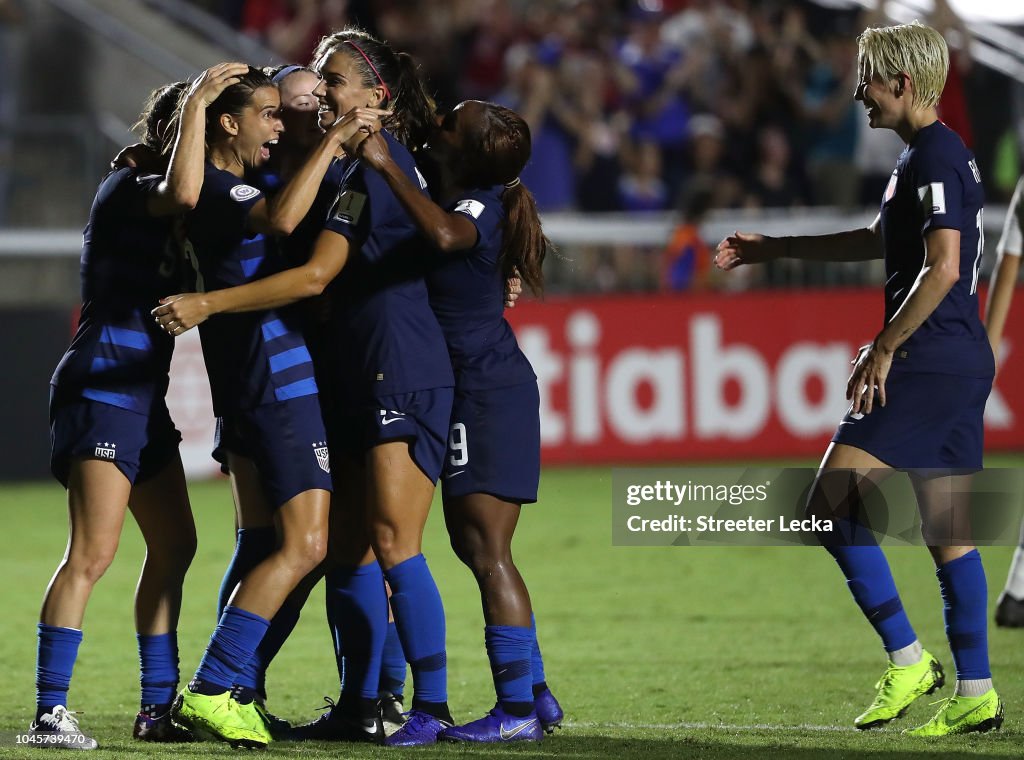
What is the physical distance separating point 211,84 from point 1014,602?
432cm

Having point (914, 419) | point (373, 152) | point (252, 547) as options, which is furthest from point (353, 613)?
point (914, 419)

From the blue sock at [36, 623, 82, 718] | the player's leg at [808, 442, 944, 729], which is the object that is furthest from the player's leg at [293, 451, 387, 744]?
the player's leg at [808, 442, 944, 729]

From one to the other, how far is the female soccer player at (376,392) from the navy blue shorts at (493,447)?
0.07 m

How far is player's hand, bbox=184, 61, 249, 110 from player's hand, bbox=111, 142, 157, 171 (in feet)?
0.94

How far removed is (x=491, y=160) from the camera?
195 inches

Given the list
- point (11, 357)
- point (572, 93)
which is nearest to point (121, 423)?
point (11, 357)

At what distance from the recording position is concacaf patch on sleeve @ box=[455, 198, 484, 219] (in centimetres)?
490

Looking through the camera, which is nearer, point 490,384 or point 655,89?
point 490,384

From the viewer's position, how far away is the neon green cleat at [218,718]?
4.68 m

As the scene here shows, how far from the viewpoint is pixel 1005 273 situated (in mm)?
6543

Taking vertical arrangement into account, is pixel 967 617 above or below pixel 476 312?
below

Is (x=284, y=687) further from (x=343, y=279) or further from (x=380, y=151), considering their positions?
(x=380, y=151)

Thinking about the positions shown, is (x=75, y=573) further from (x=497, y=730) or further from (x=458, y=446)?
(x=497, y=730)

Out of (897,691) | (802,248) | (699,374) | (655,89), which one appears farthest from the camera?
(655,89)
